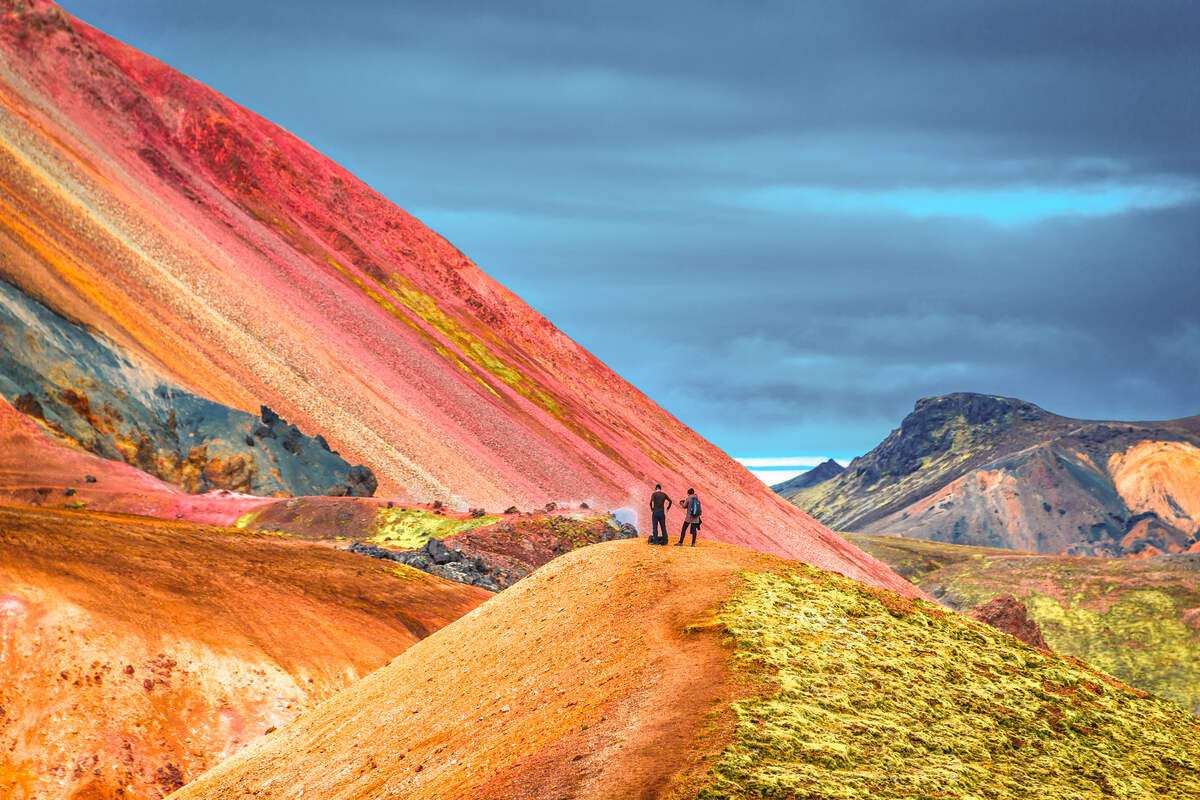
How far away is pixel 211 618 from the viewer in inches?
1485

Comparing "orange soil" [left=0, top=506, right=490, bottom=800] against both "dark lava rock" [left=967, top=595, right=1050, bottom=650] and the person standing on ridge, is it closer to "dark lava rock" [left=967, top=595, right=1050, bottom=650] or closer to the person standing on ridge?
the person standing on ridge

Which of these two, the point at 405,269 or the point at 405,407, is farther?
the point at 405,269

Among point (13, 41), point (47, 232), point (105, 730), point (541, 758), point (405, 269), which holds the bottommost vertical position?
point (105, 730)

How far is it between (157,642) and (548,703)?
64.2ft

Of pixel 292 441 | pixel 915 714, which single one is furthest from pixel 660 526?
pixel 292 441

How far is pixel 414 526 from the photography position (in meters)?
58.1

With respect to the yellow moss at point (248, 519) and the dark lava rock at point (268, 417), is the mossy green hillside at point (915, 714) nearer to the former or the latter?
the yellow moss at point (248, 519)

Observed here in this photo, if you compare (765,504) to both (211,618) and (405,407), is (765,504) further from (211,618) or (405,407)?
(211,618)

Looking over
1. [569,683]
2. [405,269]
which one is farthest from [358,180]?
[569,683]

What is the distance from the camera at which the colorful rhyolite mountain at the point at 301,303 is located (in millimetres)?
81250

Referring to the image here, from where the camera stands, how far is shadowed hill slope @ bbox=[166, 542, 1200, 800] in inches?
644

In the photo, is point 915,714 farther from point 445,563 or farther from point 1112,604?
point 1112,604

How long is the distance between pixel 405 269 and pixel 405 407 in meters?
35.3

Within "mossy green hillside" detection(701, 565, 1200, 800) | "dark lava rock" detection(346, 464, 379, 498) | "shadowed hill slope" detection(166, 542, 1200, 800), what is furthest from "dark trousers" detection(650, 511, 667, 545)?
"dark lava rock" detection(346, 464, 379, 498)
